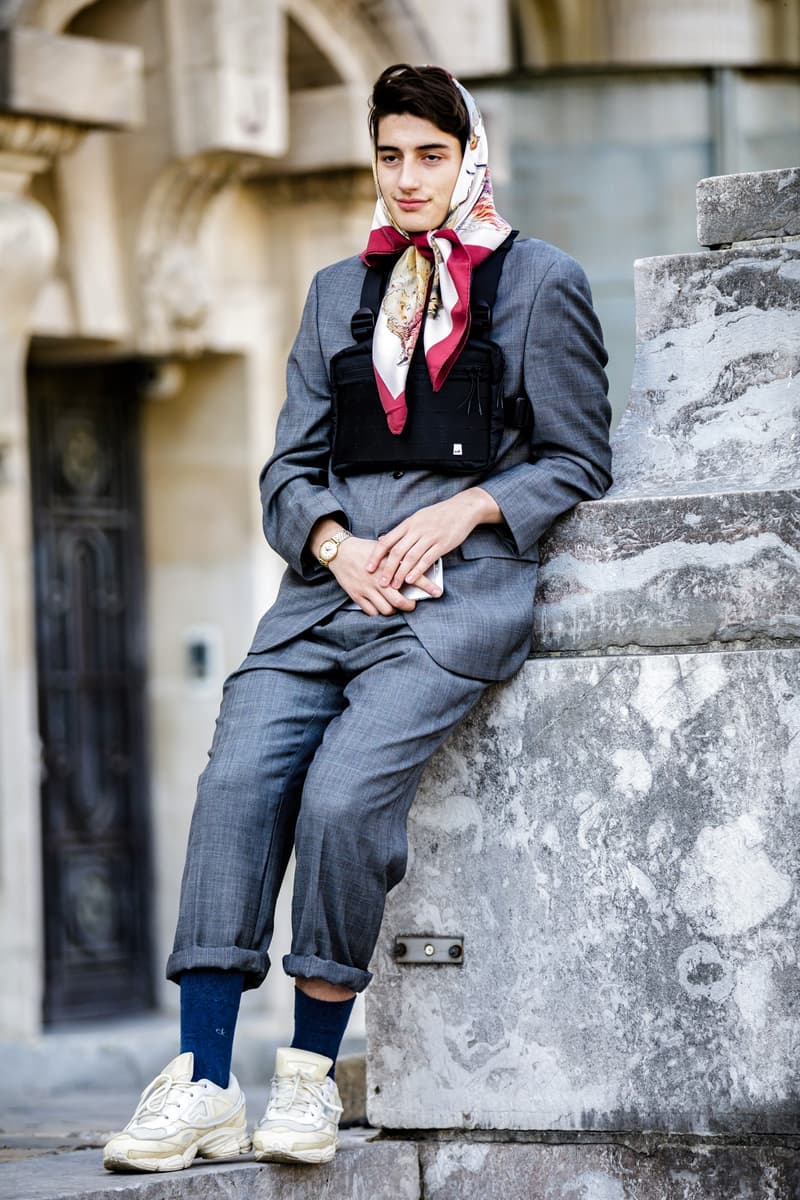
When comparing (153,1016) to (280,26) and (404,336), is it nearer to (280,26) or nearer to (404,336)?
(280,26)

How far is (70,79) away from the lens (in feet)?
24.0

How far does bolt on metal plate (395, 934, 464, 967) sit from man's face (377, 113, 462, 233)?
4.03 feet

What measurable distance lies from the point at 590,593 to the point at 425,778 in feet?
1.42

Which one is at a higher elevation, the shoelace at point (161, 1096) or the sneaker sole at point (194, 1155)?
the shoelace at point (161, 1096)

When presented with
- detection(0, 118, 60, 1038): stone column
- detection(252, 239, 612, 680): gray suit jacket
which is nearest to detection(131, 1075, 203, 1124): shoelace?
detection(252, 239, 612, 680): gray suit jacket

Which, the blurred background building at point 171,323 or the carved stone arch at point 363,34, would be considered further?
the carved stone arch at point 363,34

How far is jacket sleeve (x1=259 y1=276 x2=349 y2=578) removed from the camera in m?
3.81

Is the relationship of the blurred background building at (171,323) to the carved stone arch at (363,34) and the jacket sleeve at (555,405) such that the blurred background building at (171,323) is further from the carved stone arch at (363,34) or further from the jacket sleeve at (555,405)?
the jacket sleeve at (555,405)

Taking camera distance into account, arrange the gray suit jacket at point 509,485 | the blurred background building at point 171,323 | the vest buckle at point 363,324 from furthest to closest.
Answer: the blurred background building at point 171,323 < the vest buckle at point 363,324 < the gray suit jacket at point 509,485

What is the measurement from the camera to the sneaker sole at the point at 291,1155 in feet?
11.4

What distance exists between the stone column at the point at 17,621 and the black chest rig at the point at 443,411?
13.1 ft

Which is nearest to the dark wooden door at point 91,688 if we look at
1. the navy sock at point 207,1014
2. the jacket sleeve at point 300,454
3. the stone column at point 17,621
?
the stone column at point 17,621

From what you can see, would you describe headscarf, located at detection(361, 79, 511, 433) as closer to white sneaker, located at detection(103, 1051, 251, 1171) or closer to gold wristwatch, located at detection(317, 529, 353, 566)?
gold wristwatch, located at detection(317, 529, 353, 566)

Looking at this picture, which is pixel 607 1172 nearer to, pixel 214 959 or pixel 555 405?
pixel 214 959
